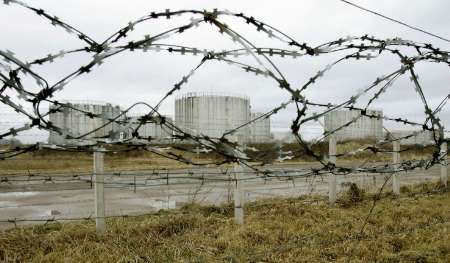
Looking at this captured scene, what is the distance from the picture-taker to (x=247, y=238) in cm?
542

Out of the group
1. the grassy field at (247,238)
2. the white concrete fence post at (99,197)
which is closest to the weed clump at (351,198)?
the grassy field at (247,238)

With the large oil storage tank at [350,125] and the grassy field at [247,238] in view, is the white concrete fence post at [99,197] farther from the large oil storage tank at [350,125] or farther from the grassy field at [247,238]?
the large oil storage tank at [350,125]

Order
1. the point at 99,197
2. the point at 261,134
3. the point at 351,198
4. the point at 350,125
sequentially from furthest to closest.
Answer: the point at 261,134 → the point at 351,198 → the point at 99,197 → the point at 350,125

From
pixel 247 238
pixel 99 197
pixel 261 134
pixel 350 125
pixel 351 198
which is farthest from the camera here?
pixel 261 134

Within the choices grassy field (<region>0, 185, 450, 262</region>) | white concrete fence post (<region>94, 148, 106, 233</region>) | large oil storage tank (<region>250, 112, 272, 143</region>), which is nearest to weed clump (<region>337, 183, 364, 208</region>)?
grassy field (<region>0, 185, 450, 262</region>)

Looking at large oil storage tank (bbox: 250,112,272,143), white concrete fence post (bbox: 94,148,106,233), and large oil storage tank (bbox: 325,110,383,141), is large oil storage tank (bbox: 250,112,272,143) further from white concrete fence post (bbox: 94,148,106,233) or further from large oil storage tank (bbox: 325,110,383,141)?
white concrete fence post (bbox: 94,148,106,233)

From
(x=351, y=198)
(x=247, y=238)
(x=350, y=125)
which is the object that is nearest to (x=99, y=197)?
(x=247, y=238)

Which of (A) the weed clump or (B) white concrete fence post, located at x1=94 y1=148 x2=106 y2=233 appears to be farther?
(A) the weed clump

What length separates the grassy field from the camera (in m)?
4.72

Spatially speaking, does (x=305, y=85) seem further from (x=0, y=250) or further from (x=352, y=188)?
(x=352, y=188)

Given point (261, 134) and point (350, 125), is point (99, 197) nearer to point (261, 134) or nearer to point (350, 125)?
point (350, 125)

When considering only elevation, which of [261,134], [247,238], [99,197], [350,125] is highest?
[261,134]

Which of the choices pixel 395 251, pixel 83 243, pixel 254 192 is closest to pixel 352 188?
pixel 254 192

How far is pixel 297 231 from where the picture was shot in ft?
19.1
